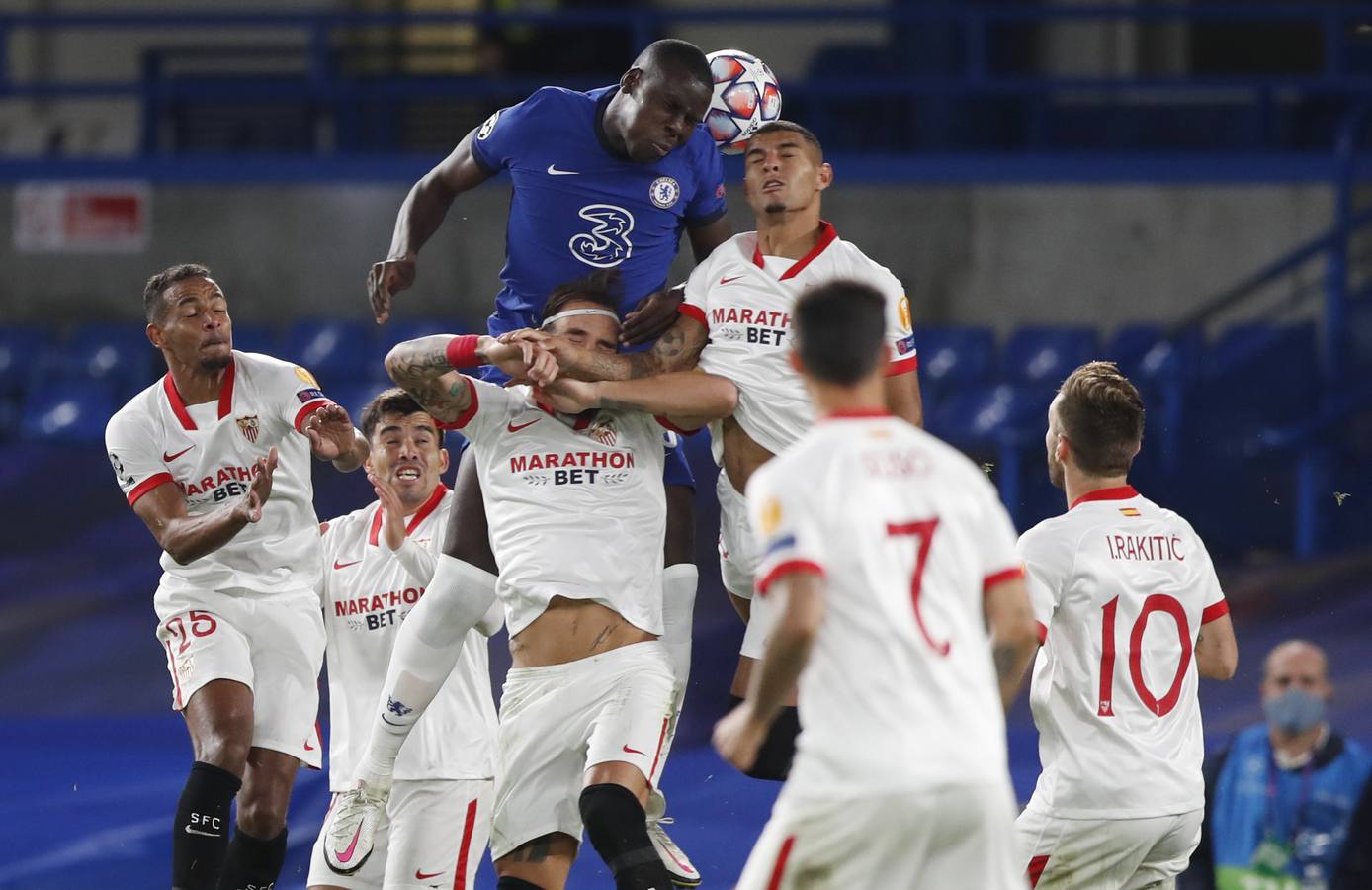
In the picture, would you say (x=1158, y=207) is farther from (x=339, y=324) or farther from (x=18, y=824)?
(x=18, y=824)

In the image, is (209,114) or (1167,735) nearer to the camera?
(1167,735)

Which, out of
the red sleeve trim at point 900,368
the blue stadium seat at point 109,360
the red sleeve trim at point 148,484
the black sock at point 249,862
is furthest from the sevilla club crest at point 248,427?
the blue stadium seat at point 109,360

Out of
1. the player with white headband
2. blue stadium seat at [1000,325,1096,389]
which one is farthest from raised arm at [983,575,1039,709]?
blue stadium seat at [1000,325,1096,389]

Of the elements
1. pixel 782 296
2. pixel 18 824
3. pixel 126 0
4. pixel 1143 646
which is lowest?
pixel 18 824

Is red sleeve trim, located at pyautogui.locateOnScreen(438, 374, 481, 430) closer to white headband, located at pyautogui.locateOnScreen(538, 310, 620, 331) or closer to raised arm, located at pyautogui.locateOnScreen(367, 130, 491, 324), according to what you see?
white headband, located at pyautogui.locateOnScreen(538, 310, 620, 331)

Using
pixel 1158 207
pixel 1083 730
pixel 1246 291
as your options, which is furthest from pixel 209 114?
pixel 1083 730

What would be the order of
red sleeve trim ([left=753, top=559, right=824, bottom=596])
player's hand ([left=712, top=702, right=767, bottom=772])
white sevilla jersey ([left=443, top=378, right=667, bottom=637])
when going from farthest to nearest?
1. white sevilla jersey ([left=443, top=378, right=667, bottom=637])
2. player's hand ([left=712, top=702, right=767, bottom=772])
3. red sleeve trim ([left=753, top=559, right=824, bottom=596])

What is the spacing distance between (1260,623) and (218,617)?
4.22m

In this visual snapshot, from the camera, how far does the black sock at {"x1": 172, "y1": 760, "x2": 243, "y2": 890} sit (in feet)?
19.0

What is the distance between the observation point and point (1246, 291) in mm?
11664

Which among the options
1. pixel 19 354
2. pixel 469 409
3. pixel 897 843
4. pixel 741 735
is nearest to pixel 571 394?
pixel 469 409

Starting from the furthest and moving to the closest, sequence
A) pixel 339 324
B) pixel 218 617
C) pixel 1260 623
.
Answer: pixel 339 324 → pixel 1260 623 → pixel 218 617

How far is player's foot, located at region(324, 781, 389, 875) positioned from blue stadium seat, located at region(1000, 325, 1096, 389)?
7.79 m

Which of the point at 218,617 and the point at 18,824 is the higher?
the point at 218,617
